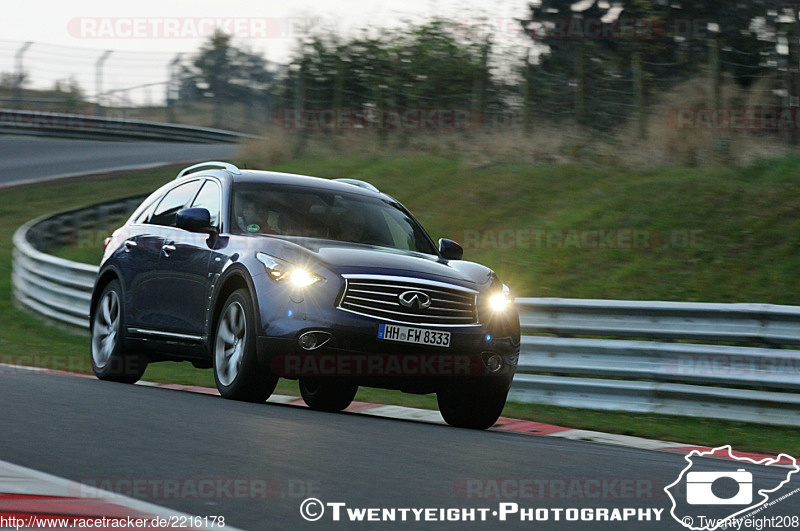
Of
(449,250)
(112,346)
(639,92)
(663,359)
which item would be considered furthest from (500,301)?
(639,92)

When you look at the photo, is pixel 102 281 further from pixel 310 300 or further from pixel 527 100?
pixel 527 100

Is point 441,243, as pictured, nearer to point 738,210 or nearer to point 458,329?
point 458,329

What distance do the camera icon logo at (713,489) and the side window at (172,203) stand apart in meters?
5.34

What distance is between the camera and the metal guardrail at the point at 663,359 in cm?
942

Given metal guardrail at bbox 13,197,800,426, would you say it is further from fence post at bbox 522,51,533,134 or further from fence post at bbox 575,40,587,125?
fence post at bbox 522,51,533,134

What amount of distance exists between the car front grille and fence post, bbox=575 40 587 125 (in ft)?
43.3

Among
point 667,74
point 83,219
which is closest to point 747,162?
point 667,74

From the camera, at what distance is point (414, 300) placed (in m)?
8.41

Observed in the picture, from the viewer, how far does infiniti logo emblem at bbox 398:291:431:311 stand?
8.38 metres

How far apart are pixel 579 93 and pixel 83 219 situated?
28.6 feet

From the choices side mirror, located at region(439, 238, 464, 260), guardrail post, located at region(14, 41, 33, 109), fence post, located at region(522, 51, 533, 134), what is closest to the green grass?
side mirror, located at region(439, 238, 464, 260)

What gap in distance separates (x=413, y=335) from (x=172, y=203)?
10.3 feet

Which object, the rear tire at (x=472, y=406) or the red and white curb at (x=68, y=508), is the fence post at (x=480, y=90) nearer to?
the rear tire at (x=472, y=406)

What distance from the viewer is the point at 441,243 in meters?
9.56
